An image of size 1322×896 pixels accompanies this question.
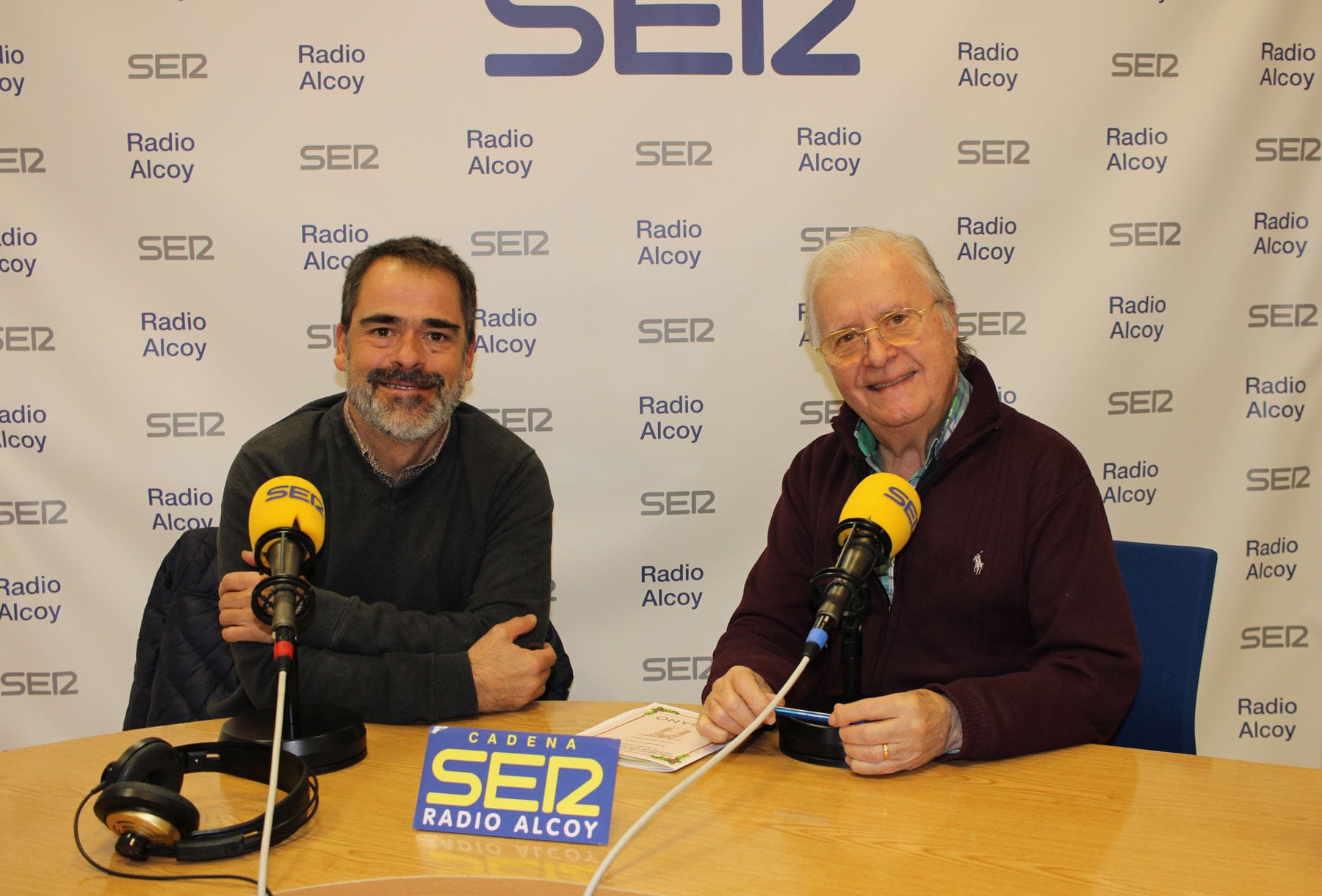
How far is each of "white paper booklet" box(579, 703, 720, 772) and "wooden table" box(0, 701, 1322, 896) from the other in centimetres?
4

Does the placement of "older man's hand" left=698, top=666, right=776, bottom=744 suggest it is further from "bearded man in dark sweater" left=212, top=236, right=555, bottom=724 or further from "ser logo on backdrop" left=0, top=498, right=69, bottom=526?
"ser logo on backdrop" left=0, top=498, right=69, bottom=526

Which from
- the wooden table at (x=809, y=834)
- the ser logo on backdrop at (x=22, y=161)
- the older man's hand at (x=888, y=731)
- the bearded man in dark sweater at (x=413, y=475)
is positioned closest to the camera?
the wooden table at (x=809, y=834)

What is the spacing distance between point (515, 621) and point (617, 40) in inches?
82.2

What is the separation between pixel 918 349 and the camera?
2244 millimetres

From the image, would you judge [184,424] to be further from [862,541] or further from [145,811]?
[862,541]

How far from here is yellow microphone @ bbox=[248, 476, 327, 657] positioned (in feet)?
5.04

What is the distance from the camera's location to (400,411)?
250 centimetres

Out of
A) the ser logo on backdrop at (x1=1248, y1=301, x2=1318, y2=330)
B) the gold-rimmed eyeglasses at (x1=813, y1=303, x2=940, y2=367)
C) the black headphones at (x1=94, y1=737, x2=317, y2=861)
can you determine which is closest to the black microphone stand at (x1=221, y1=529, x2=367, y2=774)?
the black headphones at (x1=94, y1=737, x2=317, y2=861)

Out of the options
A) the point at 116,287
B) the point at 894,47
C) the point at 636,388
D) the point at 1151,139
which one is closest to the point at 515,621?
the point at 636,388

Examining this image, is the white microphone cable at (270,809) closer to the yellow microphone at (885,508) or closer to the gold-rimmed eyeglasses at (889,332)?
the yellow microphone at (885,508)

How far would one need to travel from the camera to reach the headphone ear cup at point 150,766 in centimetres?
148

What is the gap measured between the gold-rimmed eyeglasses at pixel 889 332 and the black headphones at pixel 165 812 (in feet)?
4.62

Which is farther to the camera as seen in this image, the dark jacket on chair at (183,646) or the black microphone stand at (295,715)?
the dark jacket on chair at (183,646)

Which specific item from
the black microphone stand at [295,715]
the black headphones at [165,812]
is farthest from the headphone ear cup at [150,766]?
the black microphone stand at [295,715]
